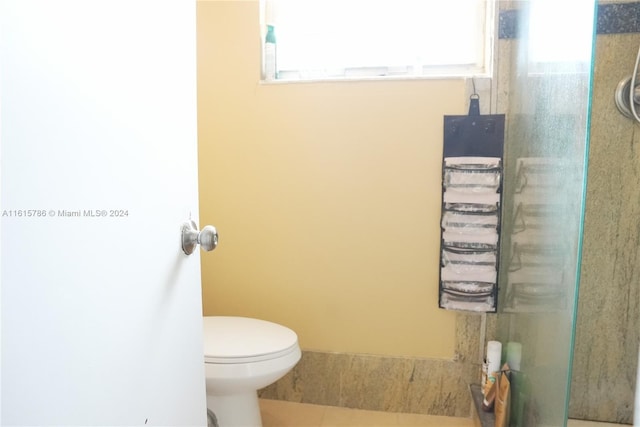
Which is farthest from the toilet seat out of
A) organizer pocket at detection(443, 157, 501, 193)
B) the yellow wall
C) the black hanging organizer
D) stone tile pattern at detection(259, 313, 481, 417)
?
organizer pocket at detection(443, 157, 501, 193)

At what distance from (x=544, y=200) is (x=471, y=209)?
48 cm

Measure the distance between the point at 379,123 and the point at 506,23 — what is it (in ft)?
2.04

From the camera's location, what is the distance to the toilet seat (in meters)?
1.37

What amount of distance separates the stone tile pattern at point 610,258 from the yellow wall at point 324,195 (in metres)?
0.50

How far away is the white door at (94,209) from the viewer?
480 mm

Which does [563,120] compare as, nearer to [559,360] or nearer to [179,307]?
[559,360]

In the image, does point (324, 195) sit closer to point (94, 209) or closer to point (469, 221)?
point (469, 221)

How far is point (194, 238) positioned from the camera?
2.92 feet

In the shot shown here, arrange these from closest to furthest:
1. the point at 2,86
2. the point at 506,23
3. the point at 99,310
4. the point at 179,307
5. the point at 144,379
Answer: the point at 2,86 < the point at 99,310 < the point at 144,379 < the point at 179,307 < the point at 506,23

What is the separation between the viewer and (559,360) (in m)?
1.04

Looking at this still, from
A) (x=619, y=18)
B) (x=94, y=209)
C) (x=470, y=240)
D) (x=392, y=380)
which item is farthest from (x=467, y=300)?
(x=94, y=209)

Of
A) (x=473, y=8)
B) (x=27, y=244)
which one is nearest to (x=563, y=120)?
(x=473, y=8)

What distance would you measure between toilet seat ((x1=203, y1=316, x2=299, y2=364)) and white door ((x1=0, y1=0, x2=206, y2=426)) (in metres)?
0.48

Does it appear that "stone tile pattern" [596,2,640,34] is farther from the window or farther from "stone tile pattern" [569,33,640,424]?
the window
